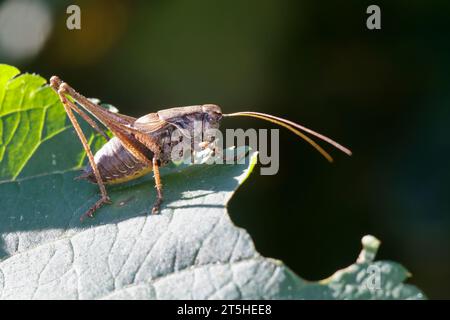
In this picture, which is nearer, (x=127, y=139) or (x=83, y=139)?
(x=83, y=139)

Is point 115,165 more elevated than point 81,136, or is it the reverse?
point 81,136

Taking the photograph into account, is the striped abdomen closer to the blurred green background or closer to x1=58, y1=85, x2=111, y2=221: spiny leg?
x1=58, y1=85, x2=111, y2=221: spiny leg

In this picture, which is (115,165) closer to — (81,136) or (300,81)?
(81,136)

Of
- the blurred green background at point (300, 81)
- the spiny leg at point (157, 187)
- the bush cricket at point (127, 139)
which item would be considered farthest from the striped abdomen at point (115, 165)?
the blurred green background at point (300, 81)

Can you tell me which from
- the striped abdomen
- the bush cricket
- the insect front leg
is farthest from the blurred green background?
the insect front leg

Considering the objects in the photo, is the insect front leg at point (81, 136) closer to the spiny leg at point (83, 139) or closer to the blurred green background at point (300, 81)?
the spiny leg at point (83, 139)

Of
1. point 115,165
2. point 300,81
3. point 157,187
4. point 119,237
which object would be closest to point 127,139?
point 115,165

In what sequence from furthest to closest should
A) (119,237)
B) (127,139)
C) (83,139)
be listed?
(127,139) < (83,139) < (119,237)

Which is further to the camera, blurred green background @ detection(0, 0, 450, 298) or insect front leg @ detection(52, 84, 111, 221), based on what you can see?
blurred green background @ detection(0, 0, 450, 298)
